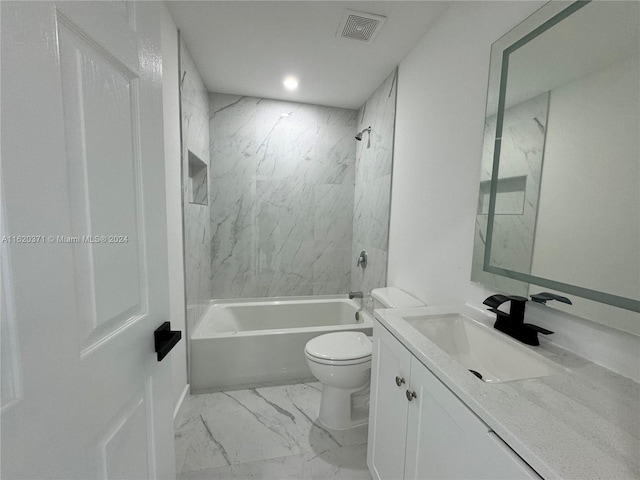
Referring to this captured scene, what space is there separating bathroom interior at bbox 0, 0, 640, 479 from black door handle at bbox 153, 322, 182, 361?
218mm

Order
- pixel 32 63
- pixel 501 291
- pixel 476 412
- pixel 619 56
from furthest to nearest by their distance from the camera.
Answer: pixel 501 291, pixel 619 56, pixel 476 412, pixel 32 63

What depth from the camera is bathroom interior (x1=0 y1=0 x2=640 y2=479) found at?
28.0 inches

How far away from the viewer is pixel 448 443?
2.37 feet

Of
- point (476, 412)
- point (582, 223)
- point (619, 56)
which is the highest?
point (619, 56)

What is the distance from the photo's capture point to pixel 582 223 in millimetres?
824

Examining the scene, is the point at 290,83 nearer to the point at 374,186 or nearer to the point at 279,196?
the point at 279,196

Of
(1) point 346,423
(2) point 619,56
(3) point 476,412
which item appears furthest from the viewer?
(1) point 346,423

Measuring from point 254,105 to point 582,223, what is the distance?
2.63 meters

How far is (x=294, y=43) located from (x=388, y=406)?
2.15 m

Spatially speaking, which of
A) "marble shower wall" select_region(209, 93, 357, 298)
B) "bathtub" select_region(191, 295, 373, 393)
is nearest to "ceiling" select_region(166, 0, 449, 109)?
"marble shower wall" select_region(209, 93, 357, 298)

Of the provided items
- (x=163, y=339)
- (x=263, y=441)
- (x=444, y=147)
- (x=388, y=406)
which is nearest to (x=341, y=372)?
(x=388, y=406)

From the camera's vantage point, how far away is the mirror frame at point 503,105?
2.58 feet

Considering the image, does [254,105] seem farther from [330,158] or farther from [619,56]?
[619,56]

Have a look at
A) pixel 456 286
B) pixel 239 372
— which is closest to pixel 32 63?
pixel 456 286
